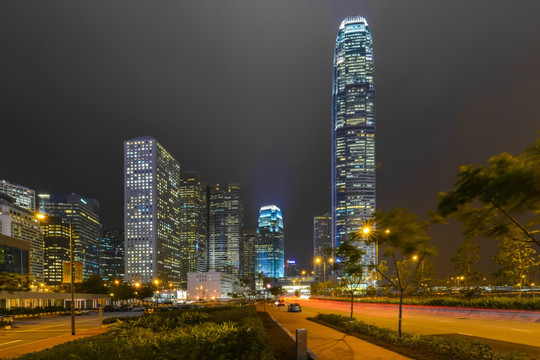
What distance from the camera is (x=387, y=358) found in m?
13.4

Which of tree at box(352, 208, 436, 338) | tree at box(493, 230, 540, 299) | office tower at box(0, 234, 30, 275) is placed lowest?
office tower at box(0, 234, 30, 275)

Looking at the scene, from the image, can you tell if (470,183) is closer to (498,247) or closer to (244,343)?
(244,343)

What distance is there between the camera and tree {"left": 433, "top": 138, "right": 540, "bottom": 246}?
5969 mm

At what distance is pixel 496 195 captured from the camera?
6238mm

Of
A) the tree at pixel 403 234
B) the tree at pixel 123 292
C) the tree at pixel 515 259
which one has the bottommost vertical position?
the tree at pixel 123 292

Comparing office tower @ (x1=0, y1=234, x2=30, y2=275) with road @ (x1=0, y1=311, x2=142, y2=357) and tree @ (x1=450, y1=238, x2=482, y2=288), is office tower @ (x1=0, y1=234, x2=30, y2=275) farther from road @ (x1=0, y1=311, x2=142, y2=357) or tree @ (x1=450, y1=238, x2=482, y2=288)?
tree @ (x1=450, y1=238, x2=482, y2=288)

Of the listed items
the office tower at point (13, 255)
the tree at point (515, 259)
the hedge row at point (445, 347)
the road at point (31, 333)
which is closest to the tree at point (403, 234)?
the hedge row at point (445, 347)

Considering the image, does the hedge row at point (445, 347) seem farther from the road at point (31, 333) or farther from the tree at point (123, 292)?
the tree at point (123, 292)

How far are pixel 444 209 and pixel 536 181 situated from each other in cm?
168

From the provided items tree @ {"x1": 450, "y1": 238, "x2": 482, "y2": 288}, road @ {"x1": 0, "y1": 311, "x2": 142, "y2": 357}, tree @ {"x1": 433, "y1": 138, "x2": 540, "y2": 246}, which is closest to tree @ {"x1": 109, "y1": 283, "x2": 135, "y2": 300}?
road @ {"x1": 0, "y1": 311, "x2": 142, "y2": 357}

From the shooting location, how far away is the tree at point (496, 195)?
5969 mm

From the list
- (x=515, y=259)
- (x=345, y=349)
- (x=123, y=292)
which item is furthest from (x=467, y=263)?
(x=123, y=292)

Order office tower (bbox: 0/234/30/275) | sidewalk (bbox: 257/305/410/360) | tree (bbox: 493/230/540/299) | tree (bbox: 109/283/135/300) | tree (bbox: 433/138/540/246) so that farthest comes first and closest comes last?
tree (bbox: 109/283/135/300) < office tower (bbox: 0/234/30/275) < tree (bbox: 493/230/540/299) < sidewalk (bbox: 257/305/410/360) < tree (bbox: 433/138/540/246)

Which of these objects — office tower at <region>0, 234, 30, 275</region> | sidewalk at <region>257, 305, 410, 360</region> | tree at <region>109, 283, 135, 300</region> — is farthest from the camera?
tree at <region>109, 283, 135, 300</region>
